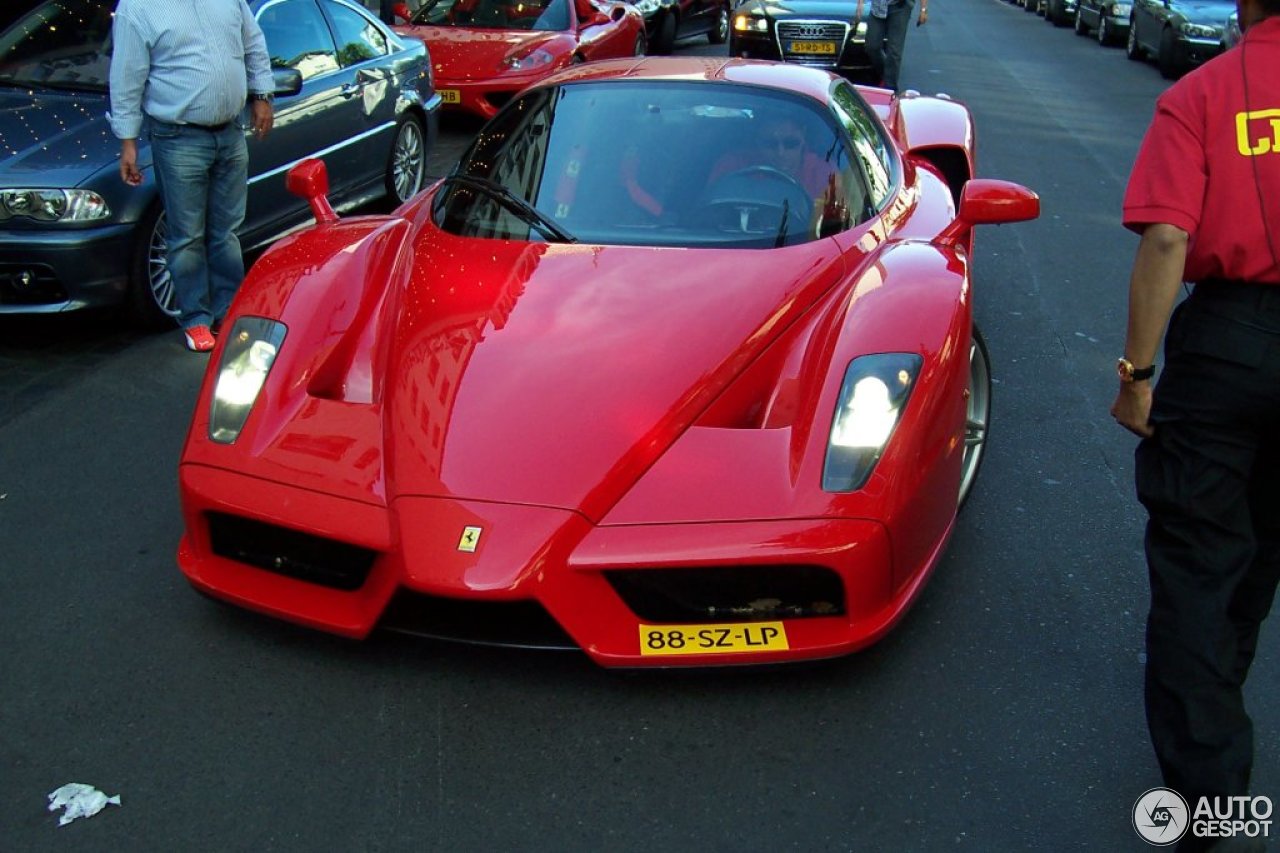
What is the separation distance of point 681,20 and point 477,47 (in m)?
6.53

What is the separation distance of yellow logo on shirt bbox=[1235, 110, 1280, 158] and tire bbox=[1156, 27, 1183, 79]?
1503 centimetres

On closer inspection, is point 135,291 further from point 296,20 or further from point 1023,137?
point 1023,137

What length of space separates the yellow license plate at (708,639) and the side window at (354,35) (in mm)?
5483

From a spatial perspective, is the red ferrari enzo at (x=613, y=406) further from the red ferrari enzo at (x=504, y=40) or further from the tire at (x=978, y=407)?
the red ferrari enzo at (x=504, y=40)

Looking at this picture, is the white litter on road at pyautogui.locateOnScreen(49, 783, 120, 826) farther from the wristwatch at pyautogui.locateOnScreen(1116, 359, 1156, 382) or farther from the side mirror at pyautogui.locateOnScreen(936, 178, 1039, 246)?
the side mirror at pyautogui.locateOnScreen(936, 178, 1039, 246)

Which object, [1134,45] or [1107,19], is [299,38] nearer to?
[1134,45]

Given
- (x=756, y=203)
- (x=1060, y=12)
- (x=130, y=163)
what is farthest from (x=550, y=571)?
(x=1060, y=12)

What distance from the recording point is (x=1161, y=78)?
644 inches

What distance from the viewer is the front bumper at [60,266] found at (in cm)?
548

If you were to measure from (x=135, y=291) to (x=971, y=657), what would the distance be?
13.5ft

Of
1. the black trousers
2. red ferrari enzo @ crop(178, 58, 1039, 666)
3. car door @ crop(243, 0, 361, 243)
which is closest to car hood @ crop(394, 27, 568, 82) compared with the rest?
car door @ crop(243, 0, 361, 243)


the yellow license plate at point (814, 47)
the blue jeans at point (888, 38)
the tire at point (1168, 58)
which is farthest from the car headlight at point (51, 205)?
the tire at point (1168, 58)

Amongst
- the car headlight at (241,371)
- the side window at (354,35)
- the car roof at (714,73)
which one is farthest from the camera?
the side window at (354,35)

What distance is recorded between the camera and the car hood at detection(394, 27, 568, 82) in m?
10.4
